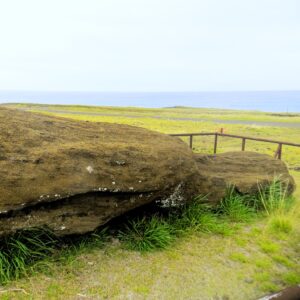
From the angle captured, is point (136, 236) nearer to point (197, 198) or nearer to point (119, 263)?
point (119, 263)

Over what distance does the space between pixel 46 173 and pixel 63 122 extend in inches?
66.7

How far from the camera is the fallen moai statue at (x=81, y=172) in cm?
457

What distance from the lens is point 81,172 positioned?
4.98m

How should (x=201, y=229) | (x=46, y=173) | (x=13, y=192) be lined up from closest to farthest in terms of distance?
(x=13, y=192)
(x=46, y=173)
(x=201, y=229)

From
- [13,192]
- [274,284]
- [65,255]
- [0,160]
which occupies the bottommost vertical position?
[274,284]

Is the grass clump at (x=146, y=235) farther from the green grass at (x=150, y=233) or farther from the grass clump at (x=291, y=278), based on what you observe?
the grass clump at (x=291, y=278)

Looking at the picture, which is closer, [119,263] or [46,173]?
[46,173]

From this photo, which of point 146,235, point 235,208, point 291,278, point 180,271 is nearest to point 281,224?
point 235,208

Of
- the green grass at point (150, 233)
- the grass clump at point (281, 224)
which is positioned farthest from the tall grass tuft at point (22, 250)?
the grass clump at point (281, 224)

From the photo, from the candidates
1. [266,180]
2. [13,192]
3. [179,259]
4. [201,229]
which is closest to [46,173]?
[13,192]

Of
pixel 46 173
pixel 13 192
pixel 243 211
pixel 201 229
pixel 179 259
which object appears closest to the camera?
pixel 13 192

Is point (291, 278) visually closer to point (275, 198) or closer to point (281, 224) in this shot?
point (281, 224)

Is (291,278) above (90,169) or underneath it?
underneath

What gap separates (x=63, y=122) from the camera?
619 centimetres
